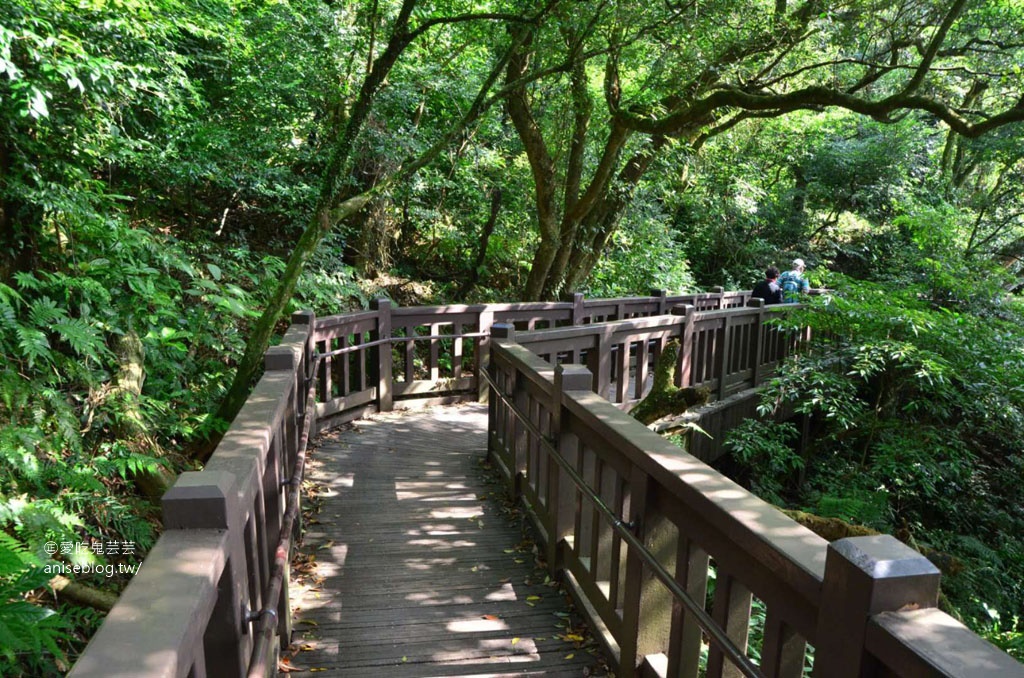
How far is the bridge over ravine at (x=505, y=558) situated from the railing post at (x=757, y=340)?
94.5 inches

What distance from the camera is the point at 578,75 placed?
9594 millimetres

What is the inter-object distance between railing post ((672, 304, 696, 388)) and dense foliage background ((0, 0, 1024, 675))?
1013mm

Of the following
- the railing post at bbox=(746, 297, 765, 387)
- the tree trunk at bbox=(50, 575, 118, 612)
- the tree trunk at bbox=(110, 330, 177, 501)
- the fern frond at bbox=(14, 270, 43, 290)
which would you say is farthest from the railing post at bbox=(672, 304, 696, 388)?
the fern frond at bbox=(14, 270, 43, 290)

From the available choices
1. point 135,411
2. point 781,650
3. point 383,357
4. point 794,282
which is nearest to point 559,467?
point 781,650

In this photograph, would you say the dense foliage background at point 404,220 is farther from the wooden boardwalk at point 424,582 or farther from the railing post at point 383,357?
the railing post at point 383,357

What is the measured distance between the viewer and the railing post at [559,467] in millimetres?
3607

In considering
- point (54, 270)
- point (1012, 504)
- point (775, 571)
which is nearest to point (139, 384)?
point (54, 270)

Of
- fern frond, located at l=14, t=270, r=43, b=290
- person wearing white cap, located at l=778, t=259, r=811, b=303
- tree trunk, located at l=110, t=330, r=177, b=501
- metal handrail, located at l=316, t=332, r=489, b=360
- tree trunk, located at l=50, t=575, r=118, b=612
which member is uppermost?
→ person wearing white cap, located at l=778, t=259, r=811, b=303

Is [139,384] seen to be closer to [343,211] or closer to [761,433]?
[343,211]

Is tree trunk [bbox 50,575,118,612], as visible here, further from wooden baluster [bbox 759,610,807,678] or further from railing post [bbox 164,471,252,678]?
wooden baluster [bbox 759,610,807,678]

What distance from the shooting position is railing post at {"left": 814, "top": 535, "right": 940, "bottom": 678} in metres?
1.44

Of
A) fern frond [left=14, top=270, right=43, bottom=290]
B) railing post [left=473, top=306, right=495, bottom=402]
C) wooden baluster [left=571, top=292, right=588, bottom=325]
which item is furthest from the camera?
wooden baluster [left=571, top=292, right=588, bottom=325]

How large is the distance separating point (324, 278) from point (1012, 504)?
9438 mm

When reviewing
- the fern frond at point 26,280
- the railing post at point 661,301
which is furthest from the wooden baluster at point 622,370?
the fern frond at point 26,280
